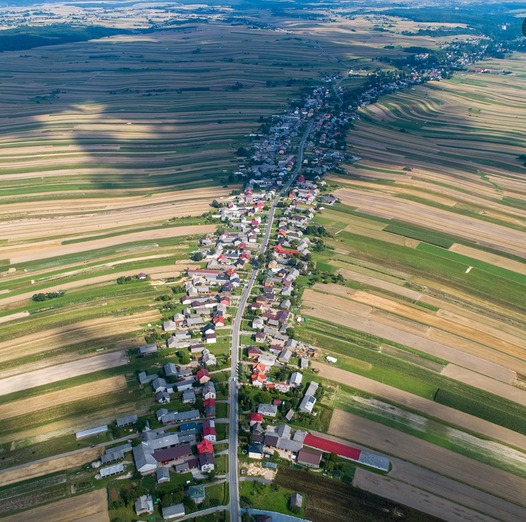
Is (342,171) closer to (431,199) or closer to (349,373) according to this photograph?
(431,199)

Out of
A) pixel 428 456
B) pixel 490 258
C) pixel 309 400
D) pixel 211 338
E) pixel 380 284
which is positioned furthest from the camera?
pixel 490 258

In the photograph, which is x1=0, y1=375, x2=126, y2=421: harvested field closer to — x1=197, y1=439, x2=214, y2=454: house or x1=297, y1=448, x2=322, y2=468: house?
x1=197, y1=439, x2=214, y2=454: house

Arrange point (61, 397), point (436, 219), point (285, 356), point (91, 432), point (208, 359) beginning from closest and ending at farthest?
point (91, 432) → point (61, 397) → point (208, 359) → point (285, 356) → point (436, 219)

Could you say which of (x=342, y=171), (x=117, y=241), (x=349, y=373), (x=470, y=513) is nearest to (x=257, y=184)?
(x=342, y=171)

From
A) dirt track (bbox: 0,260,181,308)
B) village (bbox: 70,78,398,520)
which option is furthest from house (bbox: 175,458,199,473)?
dirt track (bbox: 0,260,181,308)

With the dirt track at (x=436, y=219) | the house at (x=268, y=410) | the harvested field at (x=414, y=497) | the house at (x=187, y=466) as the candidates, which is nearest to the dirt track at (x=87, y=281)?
the house at (x=268, y=410)

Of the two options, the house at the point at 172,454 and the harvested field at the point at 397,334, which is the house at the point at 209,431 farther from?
the harvested field at the point at 397,334

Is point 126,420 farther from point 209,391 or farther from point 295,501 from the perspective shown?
point 295,501

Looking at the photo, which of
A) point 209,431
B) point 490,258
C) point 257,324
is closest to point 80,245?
point 257,324
